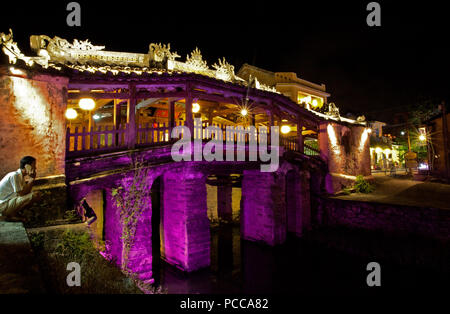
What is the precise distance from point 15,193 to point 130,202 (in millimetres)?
3225

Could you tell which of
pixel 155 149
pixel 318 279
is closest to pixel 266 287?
pixel 318 279

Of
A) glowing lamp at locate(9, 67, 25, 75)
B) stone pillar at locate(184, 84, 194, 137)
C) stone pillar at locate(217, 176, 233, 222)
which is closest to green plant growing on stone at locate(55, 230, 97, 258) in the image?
glowing lamp at locate(9, 67, 25, 75)

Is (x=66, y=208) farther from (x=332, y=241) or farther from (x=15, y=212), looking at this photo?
(x=332, y=241)

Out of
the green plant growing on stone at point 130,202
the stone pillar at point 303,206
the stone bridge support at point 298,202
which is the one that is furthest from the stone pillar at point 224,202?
the green plant growing on stone at point 130,202

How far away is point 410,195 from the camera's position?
14.3 meters

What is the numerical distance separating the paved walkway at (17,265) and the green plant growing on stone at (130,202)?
3466 millimetres

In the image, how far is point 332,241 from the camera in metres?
12.7

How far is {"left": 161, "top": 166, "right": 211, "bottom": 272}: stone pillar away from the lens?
30.4 ft

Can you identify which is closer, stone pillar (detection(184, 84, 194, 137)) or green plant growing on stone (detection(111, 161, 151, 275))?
green plant growing on stone (detection(111, 161, 151, 275))

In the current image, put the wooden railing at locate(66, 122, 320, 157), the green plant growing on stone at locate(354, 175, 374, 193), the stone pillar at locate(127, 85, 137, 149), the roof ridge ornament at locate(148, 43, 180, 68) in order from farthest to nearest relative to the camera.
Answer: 1. the green plant growing on stone at locate(354, 175, 374, 193)
2. the roof ridge ornament at locate(148, 43, 180, 68)
3. the stone pillar at locate(127, 85, 137, 149)
4. the wooden railing at locate(66, 122, 320, 157)

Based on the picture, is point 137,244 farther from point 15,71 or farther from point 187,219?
point 15,71

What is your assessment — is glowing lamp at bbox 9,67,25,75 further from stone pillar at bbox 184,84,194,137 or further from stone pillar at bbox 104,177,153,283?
stone pillar at bbox 184,84,194,137

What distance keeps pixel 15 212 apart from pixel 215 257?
27.7ft

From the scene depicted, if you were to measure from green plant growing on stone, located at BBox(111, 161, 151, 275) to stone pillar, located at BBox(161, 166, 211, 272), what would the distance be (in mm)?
1595
